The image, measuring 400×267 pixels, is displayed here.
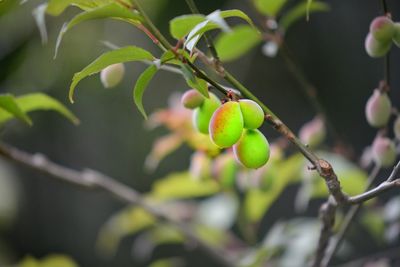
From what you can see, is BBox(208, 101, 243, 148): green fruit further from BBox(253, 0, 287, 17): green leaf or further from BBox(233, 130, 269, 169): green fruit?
BBox(253, 0, 287, 17): green leaf

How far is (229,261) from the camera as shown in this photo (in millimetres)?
937

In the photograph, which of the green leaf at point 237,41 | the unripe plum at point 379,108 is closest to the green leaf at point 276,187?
the green leaf at point 237,41

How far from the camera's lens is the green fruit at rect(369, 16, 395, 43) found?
53 centimetres

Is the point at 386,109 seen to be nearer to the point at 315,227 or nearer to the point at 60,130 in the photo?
the point at 315,227

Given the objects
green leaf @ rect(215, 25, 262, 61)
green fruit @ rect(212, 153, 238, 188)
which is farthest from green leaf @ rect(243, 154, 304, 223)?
green leaf @ rect(215, 25, 262, 61)

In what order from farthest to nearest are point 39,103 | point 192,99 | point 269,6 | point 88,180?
1. point 88,180
2. point 269,6
3. point 39,103
4. point 192,99

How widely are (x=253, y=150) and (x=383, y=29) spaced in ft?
0.59

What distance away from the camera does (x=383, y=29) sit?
532 mm

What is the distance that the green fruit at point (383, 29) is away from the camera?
0.53 m

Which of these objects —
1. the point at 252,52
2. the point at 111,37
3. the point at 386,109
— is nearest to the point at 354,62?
the point at 252,52

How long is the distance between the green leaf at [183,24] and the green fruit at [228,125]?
7 cm

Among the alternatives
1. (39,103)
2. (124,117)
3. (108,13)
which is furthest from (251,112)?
(124,117)

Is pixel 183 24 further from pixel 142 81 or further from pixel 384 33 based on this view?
pixel 384 33

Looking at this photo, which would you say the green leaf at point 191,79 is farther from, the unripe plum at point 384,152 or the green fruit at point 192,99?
the unripe plum at point 384,152
